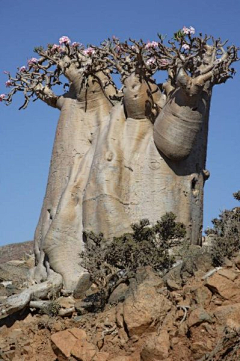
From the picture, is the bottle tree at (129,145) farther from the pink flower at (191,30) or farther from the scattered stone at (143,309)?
the scattered stone at (143,309)

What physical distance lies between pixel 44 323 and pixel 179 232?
271 cm

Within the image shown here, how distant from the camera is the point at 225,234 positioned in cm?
1105

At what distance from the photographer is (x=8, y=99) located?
58.0ft

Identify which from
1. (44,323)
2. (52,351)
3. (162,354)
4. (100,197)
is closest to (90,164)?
(100,197)

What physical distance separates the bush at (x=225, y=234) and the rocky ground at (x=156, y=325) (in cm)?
21

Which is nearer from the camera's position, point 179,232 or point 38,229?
point 179,232

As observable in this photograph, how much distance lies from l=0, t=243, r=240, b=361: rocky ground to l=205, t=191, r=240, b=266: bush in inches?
8.3

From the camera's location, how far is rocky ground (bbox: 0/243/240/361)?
29.1 ft

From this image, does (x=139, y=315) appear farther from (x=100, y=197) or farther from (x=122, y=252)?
(x=100, y=197)

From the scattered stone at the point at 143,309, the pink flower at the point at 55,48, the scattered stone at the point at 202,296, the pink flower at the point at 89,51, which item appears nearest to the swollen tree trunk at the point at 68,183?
the pink flower at the point at 89,51

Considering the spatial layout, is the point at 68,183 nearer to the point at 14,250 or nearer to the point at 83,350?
the point at 83,350

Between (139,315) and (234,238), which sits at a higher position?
(234,238)

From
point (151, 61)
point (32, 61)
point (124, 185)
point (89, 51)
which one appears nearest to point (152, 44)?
point (151, 61)

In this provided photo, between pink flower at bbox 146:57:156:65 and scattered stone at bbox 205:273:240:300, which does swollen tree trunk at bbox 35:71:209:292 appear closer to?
pink flower at bbox 146:57:156:65
